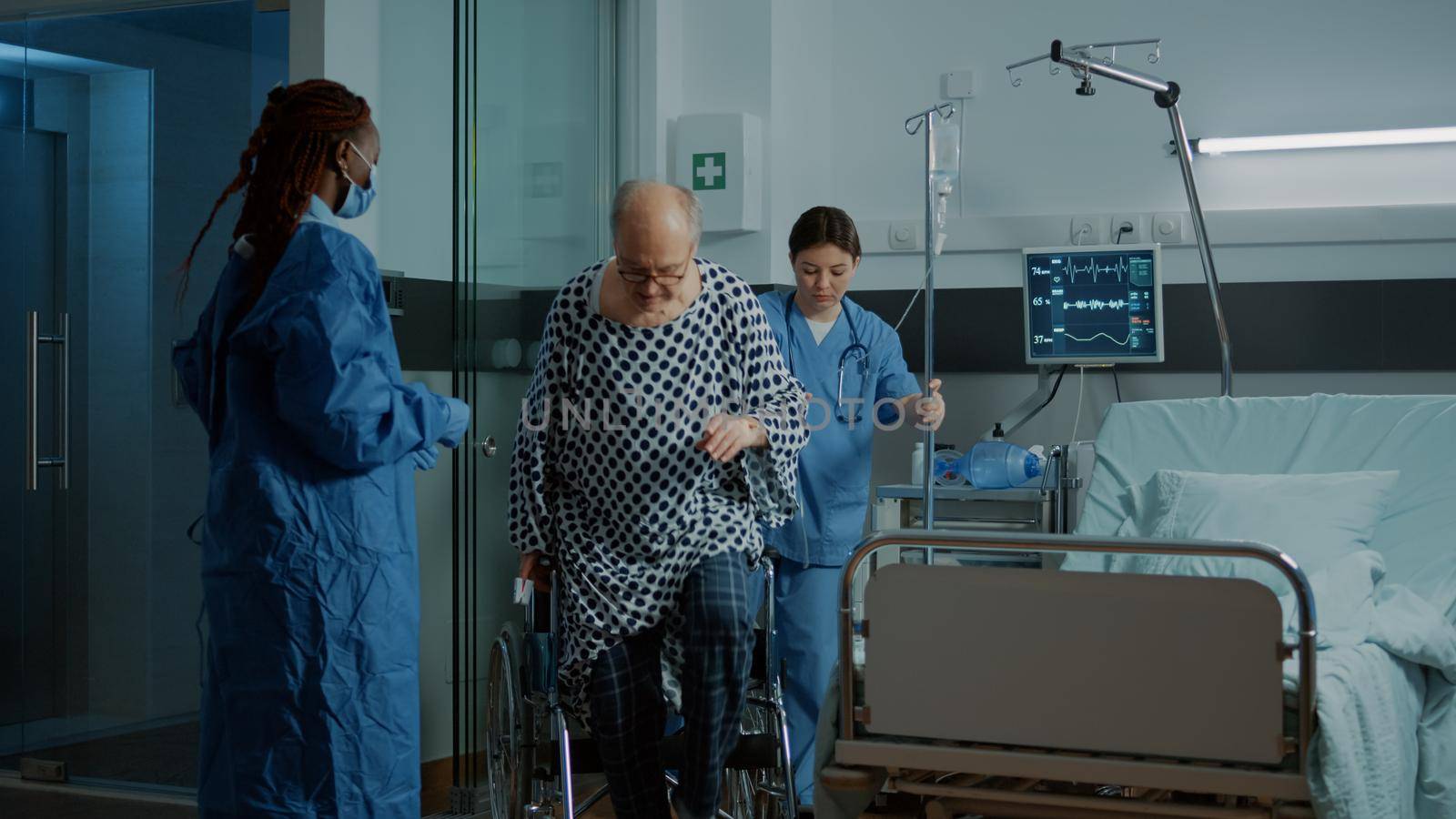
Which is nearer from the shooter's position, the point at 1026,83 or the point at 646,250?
the point at 646,250

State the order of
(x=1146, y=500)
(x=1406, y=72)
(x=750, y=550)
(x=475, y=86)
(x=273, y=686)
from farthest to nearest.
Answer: (x=1406, y=72) → (x=475, y=86) → (x=1146, y=500) → (x=750, y=550) → (x=273, y=686)

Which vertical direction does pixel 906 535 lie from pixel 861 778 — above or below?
above

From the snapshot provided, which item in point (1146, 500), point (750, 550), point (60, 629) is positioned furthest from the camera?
point (60, 629)

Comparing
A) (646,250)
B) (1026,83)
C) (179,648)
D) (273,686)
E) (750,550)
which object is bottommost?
(179,648)

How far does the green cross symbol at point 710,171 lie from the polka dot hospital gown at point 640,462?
183 centimetres

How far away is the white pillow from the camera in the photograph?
261 cm

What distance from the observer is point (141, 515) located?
3.53 meters

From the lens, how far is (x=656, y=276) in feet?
6.73

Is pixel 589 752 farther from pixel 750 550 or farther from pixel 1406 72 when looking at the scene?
pixel 1406 72

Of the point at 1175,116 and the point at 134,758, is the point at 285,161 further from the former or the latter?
the point at 1175,116

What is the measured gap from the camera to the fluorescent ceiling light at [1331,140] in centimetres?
372

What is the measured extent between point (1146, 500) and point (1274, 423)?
0.37 m

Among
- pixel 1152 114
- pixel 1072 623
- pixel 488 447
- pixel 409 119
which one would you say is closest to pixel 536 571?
pixel 1072 623

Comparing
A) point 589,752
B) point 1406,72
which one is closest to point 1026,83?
point 1406,72
